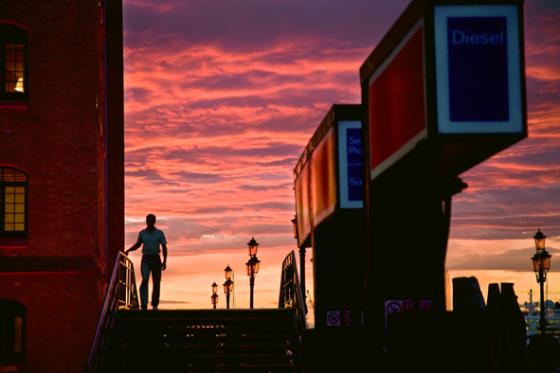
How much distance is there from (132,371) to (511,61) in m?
9.76

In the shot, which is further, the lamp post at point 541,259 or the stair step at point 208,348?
the lamp post at point 541,259

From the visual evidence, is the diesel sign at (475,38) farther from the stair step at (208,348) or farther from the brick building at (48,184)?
the brick building at (48,184)

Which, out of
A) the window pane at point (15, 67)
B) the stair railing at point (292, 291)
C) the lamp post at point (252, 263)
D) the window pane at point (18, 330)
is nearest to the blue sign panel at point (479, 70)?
the stair railing at point (292, 291)

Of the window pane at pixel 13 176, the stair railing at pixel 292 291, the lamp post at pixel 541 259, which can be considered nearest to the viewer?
the stair railing at pixel 292 291

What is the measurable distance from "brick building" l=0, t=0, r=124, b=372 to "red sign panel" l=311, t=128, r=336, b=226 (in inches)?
319

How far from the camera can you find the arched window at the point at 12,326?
25.8 meters

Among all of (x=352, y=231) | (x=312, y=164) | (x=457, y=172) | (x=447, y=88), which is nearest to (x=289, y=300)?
(x=352, y=231)

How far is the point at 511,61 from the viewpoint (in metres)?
9.12

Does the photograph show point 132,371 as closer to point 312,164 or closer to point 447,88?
point 312,164

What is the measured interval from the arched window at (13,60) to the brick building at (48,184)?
2cm

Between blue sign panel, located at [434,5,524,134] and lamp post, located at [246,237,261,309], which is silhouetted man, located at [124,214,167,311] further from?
lamp post, located at [246,237,261,309]

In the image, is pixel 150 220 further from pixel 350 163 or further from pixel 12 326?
pixel 350 163

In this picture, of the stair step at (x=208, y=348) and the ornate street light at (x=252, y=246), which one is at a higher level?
the ornate street light at (x=252, y=246)

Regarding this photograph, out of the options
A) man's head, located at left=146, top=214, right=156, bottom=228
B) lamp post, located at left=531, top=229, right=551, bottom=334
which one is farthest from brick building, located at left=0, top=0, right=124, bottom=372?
lamp post, located at left=531, top=229, right=551, bottom=334
